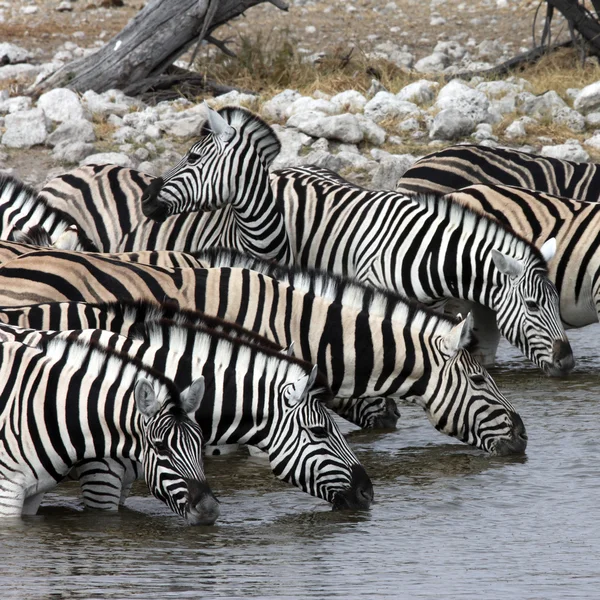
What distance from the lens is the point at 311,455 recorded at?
636 centimetres

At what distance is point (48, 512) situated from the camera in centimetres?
647

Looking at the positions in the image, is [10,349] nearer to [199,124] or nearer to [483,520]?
[483,520]

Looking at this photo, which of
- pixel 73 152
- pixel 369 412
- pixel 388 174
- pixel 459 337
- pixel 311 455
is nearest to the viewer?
pixel 311 455

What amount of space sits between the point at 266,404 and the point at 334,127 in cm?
804

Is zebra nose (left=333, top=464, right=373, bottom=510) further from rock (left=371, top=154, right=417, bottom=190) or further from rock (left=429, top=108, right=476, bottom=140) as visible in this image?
rock (left=429, top=108, right=476, bottom=140)

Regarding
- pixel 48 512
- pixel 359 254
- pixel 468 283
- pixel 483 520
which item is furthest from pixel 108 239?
pixel 483 520

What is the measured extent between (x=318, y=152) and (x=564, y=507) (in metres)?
7.81

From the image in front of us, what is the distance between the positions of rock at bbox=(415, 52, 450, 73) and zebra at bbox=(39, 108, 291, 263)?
8.53 metres

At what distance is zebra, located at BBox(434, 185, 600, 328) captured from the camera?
10211 millimetres

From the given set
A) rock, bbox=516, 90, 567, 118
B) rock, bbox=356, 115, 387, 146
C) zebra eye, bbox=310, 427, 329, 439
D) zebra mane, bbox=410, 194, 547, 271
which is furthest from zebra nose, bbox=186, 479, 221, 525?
rock, bbox=516, 90, 567, 118

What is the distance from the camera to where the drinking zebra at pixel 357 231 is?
9320mm

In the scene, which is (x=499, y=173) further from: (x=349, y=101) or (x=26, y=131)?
(x=26, y=131)

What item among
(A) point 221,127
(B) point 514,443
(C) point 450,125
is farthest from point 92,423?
(C) point 450,125

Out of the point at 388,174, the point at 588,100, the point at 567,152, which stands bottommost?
the point at 388,174
